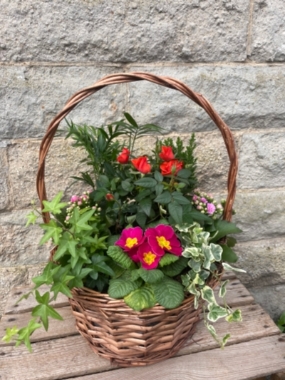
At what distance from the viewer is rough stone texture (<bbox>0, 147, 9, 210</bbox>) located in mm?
1288

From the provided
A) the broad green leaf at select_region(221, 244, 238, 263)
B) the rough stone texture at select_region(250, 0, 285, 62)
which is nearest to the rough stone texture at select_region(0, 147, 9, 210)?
the broad green leaf at select_region(221, 244, 238, 263)

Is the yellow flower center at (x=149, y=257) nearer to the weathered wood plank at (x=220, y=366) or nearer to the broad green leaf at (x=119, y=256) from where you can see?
the broad green leaf at (x=119, y=256)

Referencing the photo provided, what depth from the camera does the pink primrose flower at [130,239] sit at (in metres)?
0.91

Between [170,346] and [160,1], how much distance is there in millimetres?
1045

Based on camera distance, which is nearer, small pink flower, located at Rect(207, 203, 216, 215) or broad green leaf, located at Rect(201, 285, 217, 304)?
broad green leaf, located at Rect(201, 285, 217, 304)

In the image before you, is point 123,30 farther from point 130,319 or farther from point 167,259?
point 130,319

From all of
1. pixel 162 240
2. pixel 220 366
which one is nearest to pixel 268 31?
pixel 162 240

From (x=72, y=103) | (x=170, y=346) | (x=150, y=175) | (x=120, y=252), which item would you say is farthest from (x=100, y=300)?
(x=72, y=103)

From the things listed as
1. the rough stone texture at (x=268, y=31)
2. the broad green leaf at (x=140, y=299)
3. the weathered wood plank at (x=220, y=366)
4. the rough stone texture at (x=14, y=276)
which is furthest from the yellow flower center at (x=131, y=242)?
the rough stone texture at (x=268, y=31)

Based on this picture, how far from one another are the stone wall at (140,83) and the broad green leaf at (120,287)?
55 cm

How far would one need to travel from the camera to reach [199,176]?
1.43 metres

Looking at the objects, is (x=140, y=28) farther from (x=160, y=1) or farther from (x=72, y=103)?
(x=72, y=103)

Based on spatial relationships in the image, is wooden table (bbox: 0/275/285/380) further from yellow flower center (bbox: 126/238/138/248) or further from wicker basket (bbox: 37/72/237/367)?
yellow flower center (bbox: 126/238/138/248)

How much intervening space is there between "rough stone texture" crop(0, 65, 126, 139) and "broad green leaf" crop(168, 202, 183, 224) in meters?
0.51
